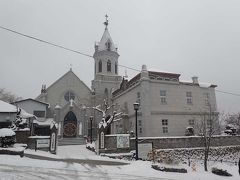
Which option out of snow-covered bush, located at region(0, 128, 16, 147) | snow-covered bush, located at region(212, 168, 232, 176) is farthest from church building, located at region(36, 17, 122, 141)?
snow-covered bush, located at region(212, 168, 232, 176)

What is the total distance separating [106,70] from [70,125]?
46.1 feet

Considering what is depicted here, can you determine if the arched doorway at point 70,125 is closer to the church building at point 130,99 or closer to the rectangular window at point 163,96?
the church building at point 130,99

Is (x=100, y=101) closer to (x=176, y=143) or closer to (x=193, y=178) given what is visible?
(x=176, y=143)

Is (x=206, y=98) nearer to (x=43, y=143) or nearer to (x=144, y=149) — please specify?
(x=144, y=149)

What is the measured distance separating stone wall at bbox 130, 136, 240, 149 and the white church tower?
79.7 ft

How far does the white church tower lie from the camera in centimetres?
5016

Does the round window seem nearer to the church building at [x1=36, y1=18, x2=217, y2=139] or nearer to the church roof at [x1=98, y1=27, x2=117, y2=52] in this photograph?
the church building at [x1=36, y1=18, x2=217, y2=139]

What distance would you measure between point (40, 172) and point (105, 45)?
42.7 m

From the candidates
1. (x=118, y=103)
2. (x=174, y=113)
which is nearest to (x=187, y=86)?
(x=174, y=113)

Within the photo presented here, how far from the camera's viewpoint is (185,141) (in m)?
26.9

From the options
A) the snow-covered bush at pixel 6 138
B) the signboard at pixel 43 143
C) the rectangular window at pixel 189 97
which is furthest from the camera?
the rectangular window at pixel 189 97

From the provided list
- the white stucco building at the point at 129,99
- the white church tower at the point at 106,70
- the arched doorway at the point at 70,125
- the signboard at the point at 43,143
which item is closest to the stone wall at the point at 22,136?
the signboard at the point at 43,143

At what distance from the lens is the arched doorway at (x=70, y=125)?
43188mm

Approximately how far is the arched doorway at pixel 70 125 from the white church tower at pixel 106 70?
24.4 feet
